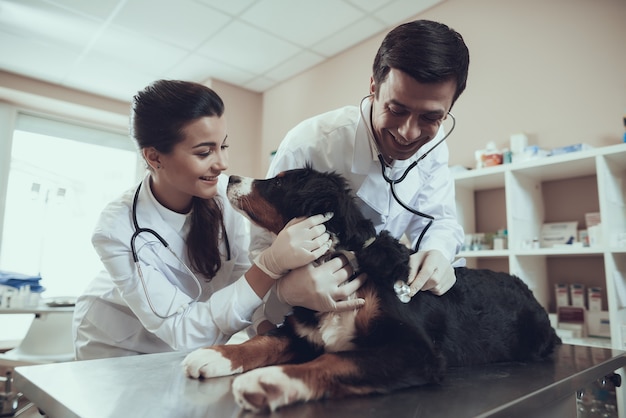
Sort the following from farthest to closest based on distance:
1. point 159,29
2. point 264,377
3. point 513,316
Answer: point 159,29
point 513,316
point 264,377

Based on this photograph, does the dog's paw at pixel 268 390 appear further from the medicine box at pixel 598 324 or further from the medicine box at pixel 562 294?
the medicine box at pixel 562 294

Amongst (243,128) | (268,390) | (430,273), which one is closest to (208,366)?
(268,390)

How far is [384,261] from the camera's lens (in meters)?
1.03

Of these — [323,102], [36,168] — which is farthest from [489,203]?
[36,168]

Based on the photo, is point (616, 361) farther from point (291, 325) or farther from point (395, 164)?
point (291, 325)

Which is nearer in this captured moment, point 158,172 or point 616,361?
point 616,361

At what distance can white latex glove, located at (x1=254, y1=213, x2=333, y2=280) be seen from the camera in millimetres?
1067

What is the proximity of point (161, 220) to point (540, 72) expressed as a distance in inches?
96.8

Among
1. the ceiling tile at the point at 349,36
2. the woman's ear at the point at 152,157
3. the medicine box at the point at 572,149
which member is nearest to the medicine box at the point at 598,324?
the medicine box at the point at 572,149

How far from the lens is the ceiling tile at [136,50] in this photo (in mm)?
3891

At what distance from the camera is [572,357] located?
49.4 inches

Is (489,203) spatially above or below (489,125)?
below

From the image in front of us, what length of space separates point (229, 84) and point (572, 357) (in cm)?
445

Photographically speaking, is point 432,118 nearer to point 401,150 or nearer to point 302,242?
point 401,150
